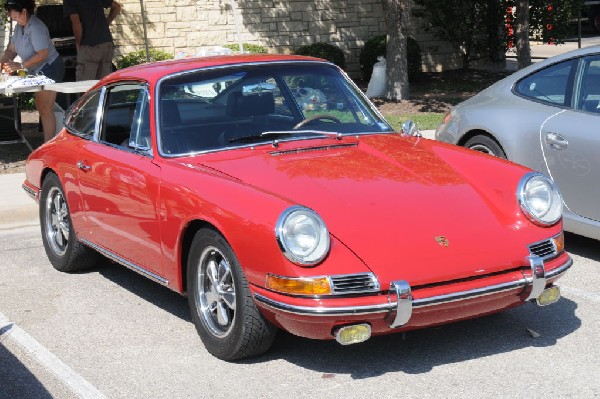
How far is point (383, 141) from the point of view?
616cm

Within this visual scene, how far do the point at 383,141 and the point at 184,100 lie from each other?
3.95 ft

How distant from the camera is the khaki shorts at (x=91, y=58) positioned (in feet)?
43.0

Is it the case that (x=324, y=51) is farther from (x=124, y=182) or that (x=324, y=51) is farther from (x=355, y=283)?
(x=355, y=283)

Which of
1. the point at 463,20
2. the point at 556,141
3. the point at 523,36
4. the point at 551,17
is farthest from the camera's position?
the point at 463,20

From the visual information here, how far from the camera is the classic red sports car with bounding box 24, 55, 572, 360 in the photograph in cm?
478

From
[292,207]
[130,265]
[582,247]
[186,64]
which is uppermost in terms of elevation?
[186,64]

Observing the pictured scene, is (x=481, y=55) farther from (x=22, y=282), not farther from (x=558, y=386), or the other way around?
(x=558, y=386)

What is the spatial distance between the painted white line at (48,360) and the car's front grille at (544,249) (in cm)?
221

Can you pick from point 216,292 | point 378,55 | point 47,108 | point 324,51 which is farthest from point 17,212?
point 378,55

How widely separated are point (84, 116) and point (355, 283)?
10.5ft

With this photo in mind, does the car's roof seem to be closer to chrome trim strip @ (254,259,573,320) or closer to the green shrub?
chrome trim strip @ (254,259,573,320)

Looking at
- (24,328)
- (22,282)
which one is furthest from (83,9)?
(24,328)

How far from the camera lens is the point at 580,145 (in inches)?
269

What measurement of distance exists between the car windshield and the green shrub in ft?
41.3
